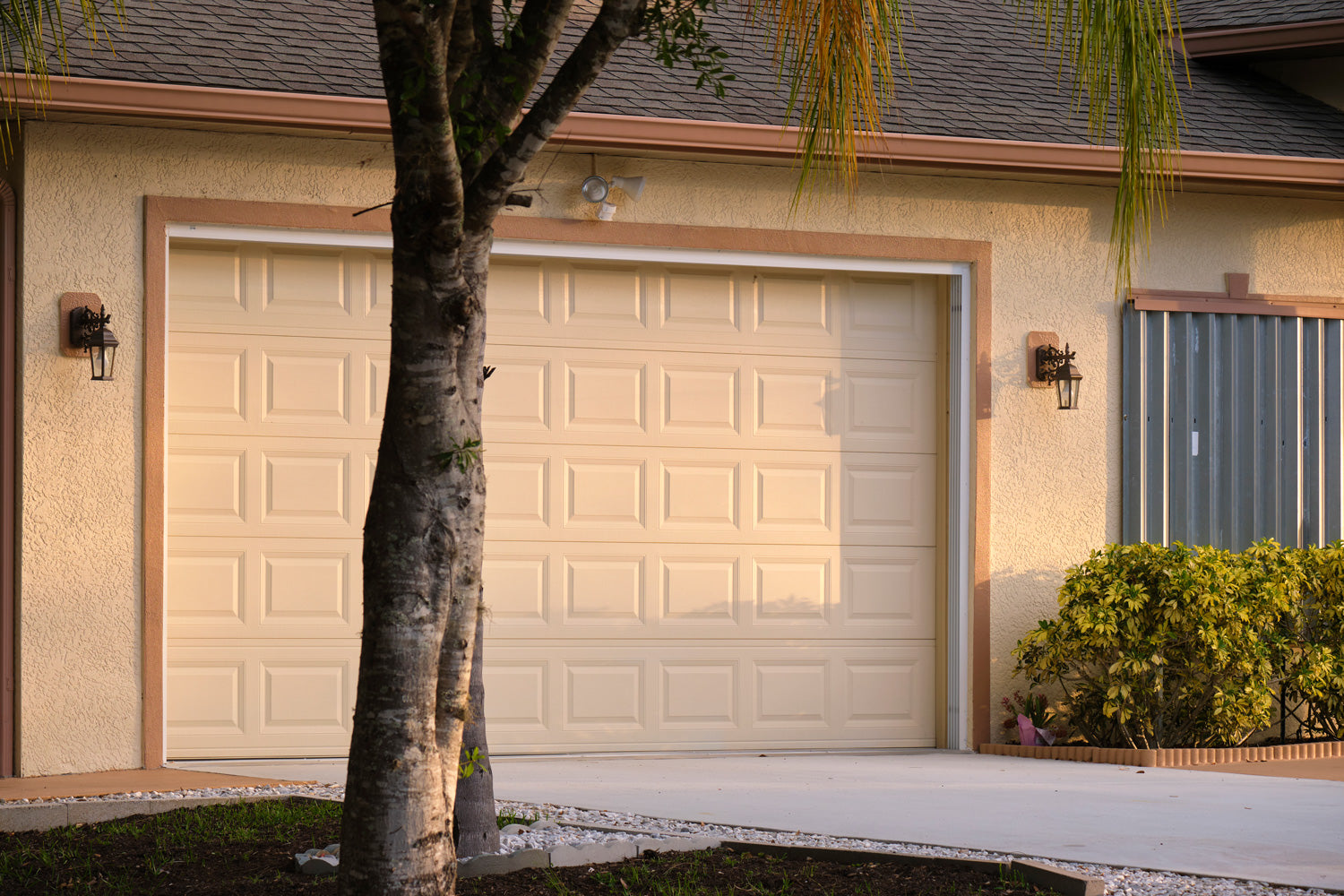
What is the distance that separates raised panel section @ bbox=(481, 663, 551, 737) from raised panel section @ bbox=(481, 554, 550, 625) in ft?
0.85

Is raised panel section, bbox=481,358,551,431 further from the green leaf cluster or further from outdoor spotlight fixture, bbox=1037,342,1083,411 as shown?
the green leaf cluster

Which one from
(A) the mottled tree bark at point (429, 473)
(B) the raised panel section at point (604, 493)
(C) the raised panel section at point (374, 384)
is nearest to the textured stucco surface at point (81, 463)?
(C) the raised panel section at point (374, 384)

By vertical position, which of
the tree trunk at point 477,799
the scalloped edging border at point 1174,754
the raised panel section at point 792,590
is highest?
the raised panel section at point 792,590

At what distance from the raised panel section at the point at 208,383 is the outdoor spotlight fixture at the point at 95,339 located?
0.36 meters

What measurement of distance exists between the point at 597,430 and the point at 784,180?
5.84 feet

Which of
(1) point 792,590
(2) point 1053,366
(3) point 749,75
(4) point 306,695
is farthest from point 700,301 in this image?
(4) point 306,695

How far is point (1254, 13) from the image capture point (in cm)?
1009

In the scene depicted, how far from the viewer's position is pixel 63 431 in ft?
23.1

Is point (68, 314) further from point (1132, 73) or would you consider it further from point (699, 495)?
point (1132, 73)

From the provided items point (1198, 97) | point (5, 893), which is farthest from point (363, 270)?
point (1198, 97)

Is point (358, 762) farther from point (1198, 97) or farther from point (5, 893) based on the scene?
point (1198, 97)

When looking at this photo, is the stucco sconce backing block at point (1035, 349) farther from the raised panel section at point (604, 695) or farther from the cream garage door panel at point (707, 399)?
the raised panel section at point (604, 695)

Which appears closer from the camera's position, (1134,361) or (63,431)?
(63,431)

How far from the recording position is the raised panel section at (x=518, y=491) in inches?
307
